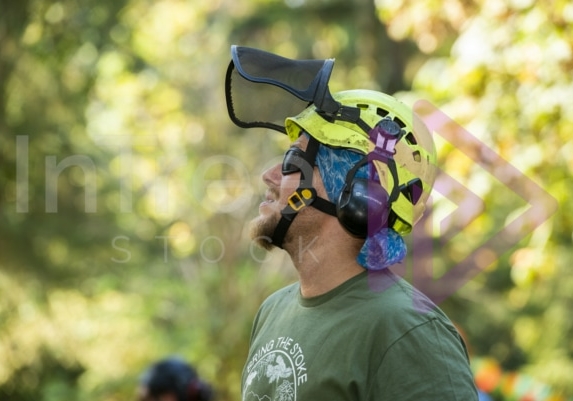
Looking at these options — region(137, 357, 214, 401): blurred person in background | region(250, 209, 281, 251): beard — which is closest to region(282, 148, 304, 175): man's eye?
region(250, 209, 281, 251): beard

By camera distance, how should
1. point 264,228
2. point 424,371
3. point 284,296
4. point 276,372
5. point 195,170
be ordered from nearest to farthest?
point 424,371
point 276,372
point 264,228
point 284,296
point 195,170

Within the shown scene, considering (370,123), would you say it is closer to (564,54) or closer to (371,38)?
(564,54)

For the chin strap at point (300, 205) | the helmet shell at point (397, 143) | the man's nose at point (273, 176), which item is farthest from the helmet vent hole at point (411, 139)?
the man's nose at point (273, 176)

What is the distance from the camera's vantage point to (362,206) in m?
3.04

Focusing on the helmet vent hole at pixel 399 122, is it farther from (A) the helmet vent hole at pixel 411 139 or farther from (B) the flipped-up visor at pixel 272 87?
(B) the flipped-up visor at pixel 272 87

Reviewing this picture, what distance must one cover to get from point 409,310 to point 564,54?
11.3 feet

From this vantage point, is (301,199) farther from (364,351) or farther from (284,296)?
(364,351)

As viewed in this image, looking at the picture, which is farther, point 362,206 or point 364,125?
point 364,125

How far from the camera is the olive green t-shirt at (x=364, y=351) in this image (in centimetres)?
265

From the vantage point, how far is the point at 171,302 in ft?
48.0

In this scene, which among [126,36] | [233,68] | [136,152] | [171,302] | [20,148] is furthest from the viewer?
[136,152]

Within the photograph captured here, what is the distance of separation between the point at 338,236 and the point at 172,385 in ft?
6.39

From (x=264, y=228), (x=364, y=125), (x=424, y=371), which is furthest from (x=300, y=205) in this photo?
(x=424, y=371)

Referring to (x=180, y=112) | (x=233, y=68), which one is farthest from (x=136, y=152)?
(x=233, y=68)
